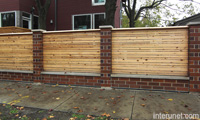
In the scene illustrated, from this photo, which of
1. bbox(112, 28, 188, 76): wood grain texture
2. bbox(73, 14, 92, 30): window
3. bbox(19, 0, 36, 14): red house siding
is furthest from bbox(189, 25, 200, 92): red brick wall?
bbox(19, 0, 36, 14): red house siding

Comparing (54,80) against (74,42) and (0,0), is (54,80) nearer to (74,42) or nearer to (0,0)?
(74,42)

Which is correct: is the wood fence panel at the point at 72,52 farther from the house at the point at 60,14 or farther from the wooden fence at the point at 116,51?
the house at the point at 60,14

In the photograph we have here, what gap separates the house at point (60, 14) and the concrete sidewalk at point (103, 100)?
681 centimetres

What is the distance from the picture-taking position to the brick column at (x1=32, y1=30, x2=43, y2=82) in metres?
6.03

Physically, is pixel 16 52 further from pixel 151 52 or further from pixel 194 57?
pixel 194 57

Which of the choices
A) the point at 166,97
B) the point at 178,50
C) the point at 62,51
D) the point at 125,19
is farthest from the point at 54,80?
the point at 125,19

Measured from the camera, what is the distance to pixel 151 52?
5125 mm

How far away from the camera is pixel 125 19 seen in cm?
3619

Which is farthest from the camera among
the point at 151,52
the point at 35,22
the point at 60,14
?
the point at 35,22

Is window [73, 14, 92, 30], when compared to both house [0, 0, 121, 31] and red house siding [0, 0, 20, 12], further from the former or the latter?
red house siding [0, 0, 20, 12]

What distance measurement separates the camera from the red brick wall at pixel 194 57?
4.77 meters

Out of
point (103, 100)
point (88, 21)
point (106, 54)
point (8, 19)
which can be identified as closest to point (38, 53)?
point (106, 54)

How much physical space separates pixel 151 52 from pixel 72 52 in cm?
285

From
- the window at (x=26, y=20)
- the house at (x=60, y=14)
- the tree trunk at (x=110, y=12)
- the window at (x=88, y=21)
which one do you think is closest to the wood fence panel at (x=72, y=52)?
the tree trunk at (x=110, y=12)
